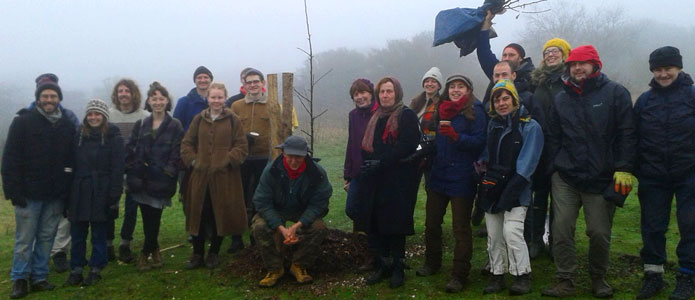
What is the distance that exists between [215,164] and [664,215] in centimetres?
460

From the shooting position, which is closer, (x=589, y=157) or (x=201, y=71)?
(x=589, y=157)

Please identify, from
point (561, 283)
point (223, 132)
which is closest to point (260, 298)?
point (223, 132)

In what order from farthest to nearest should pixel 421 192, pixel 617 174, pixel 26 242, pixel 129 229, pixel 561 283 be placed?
pixel 421 192 < pixel 129 229 < pixel 26 242 < pixel 561 283 < pixel 617 174

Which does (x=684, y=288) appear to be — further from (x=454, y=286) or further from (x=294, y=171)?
(x=294, y=171)

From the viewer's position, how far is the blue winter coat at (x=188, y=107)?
274 inches

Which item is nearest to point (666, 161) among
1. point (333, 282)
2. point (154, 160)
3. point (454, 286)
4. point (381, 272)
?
point (454, 286)

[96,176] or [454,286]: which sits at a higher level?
[96,176]

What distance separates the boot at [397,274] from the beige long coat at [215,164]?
2.03 m

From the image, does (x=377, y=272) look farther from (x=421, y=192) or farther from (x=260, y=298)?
(x=421, y=192)

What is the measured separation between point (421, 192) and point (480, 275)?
19.9ft

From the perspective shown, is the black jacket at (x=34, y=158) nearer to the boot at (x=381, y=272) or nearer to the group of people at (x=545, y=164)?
A: the group of people at (x=545, y=164)

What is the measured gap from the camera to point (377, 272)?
526 cm

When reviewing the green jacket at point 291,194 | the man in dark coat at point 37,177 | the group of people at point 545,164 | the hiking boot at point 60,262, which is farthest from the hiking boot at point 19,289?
the group of people at point 545,164

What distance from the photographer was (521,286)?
4555 millimetres
